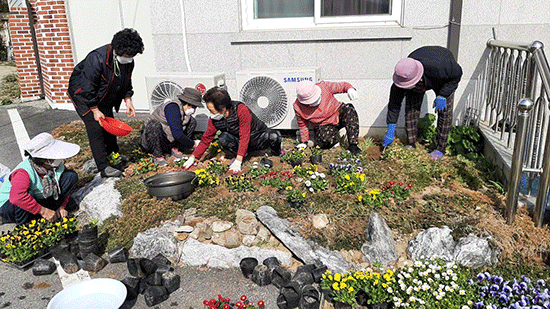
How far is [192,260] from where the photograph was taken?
12.3ft

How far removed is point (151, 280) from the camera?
334 centimetres

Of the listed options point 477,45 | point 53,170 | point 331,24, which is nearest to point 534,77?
point 477,45

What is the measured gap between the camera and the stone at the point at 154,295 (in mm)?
3188

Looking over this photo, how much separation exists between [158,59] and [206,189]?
3.03 metres

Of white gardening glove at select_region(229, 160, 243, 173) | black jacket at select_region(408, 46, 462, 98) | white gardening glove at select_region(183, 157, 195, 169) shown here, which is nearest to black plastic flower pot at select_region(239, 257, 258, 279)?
white gardening glove at select_region(229, 160, 243, 173)

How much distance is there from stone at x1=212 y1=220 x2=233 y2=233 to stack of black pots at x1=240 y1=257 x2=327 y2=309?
45 centimetres

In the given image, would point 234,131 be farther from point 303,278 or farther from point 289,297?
point 289,297

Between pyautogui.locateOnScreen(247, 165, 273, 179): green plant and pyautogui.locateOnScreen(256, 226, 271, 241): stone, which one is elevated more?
pyautogui.locateOnScreen(247, 165, 273, 179): green plant

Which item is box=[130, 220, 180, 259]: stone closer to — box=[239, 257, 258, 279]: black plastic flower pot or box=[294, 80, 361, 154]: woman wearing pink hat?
box=[239, 257, 258, 279]: black plastic flower pot

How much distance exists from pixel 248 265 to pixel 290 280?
36cm

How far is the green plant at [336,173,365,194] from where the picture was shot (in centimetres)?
424

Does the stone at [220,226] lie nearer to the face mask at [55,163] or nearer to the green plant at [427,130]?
the face mask at [55,163]

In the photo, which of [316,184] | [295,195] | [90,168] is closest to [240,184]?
[295,195]

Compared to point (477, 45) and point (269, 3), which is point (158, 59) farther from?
point (477, 45)
